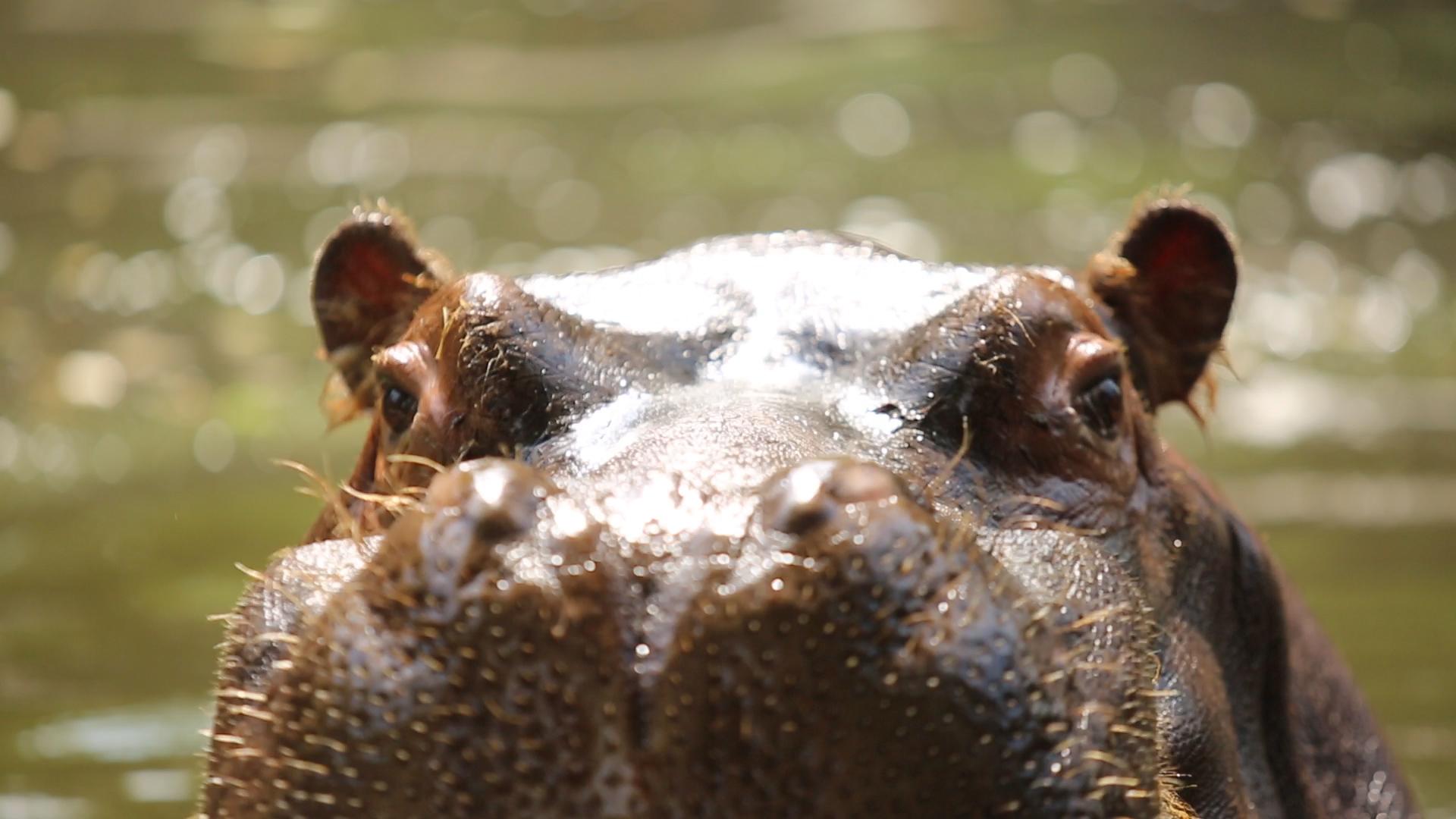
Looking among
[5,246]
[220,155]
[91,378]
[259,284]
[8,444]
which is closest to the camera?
[8,444]

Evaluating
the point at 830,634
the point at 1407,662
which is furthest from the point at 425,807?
the point at 1407,662

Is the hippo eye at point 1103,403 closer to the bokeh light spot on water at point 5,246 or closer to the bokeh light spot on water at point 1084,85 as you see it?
the bokeh light spot on water at point 5,246

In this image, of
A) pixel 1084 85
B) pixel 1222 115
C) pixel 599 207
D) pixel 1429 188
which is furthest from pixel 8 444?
pixel 1429 188

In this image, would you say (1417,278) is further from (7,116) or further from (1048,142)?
(7,116)

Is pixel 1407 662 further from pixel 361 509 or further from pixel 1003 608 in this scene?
pixel 1003 608

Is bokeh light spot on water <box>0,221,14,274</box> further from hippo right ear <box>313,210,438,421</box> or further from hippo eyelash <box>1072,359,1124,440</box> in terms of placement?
hippo eyelash <box>1072,359,1124,440</box>

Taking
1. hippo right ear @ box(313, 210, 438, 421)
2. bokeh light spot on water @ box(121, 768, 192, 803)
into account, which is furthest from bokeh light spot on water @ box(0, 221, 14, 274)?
hippo right ear @ box(313, 210, 438, 421)
